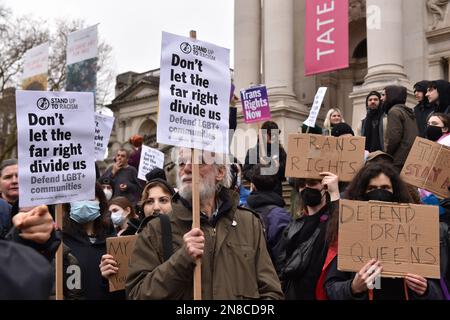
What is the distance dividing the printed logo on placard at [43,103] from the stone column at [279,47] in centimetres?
1571

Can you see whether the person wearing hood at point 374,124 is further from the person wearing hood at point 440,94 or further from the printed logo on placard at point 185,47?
the printed logo on placard at point 185,47

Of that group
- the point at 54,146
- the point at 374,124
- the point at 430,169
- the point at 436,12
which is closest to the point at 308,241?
the point at 430,169

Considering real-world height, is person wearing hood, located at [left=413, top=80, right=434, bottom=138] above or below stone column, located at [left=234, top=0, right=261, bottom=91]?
below

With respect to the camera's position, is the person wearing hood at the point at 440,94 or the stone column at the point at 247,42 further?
the stone column at the point at 247,42

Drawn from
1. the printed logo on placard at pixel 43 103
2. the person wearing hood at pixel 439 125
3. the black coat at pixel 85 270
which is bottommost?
the black coat at pixel 85 270

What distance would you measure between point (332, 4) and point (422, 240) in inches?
474

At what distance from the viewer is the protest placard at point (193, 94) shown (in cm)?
451

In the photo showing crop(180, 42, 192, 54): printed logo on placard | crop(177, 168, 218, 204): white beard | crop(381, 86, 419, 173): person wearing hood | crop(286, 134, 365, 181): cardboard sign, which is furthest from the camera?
crop(381, 86, 419, 173): person wearing hood

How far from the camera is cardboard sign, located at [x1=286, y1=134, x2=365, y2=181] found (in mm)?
5910

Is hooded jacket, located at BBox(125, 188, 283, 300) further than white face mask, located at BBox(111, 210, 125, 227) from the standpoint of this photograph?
No

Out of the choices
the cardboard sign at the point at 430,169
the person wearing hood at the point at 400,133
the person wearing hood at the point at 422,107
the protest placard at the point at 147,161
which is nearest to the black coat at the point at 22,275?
the cardboard sign at the point at 430,169

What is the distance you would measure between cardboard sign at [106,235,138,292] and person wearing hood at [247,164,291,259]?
1319 mm

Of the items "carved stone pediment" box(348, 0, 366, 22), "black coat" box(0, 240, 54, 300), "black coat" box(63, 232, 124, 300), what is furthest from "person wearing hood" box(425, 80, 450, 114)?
"carved stone pediment" box(348, 0, 366, 22)

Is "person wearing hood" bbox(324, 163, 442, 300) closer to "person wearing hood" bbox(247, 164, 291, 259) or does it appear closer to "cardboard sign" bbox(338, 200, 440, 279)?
"cardboard sign" bbox(338, 200, 440, 279)
